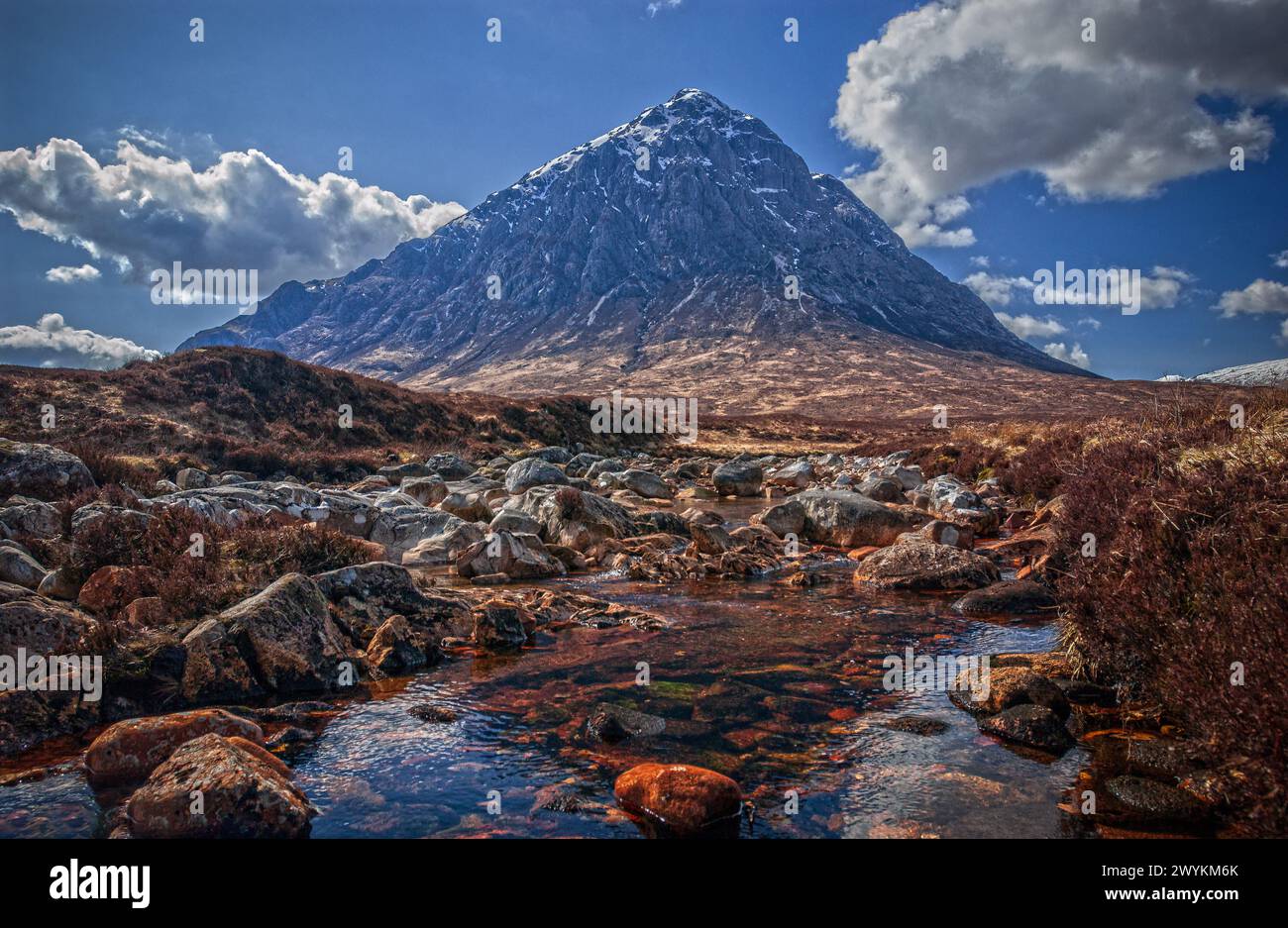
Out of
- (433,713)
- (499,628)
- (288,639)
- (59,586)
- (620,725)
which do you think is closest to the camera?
(620,725)

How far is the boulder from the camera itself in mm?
17172

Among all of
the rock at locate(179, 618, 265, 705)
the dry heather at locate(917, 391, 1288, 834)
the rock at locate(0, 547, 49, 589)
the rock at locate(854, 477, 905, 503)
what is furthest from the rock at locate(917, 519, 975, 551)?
the rock at locate(0, 547, 49, 589)

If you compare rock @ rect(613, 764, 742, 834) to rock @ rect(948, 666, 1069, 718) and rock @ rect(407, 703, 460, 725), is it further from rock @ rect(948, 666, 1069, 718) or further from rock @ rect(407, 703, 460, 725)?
rock @ rect(948, 666, 1069, 718)

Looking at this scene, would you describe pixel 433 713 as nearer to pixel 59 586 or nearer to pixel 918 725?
pixel 918 725

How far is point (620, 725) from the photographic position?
661 centimetres

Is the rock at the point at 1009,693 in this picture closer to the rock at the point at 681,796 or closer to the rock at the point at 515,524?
the rock at the point at 681,796

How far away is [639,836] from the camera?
480cm

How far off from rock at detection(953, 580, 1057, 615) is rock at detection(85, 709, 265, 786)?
1012 centimetres

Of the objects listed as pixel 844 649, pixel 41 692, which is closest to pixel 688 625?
pixel 844 649

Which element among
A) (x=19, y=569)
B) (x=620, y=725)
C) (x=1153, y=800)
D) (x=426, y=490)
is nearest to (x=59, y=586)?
(x=19, y=569)

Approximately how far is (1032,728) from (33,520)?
14.8 m
